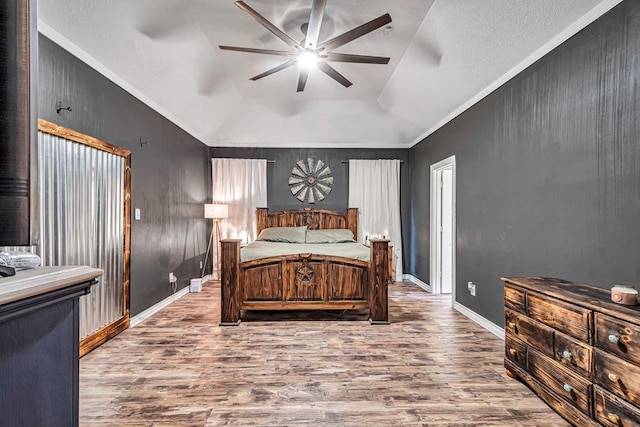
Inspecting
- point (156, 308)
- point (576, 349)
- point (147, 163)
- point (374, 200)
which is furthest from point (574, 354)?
point (374, 200)

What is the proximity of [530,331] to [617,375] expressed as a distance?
0.59m

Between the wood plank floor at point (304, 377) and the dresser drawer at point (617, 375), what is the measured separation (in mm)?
472

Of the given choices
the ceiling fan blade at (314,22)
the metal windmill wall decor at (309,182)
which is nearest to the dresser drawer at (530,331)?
the ceiling fan blade at (314,22)

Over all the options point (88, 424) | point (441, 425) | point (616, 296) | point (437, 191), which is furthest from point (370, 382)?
point (437, 191)

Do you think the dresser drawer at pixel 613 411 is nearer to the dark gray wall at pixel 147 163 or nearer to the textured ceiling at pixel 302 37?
the textured ceiling at pixel 302 37

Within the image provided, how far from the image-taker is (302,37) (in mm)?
3398

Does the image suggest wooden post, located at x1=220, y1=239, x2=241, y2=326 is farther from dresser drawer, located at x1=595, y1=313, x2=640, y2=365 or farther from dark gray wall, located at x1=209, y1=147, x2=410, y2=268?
dresser drawer, located at x1=595, y1=313, x2=640, y2=365

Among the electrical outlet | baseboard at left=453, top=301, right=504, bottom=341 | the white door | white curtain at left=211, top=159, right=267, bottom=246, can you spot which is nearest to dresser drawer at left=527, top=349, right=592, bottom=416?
baseboard at left=453, top=301, right=504, bottom=341

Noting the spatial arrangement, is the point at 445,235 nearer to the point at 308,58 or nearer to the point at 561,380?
the point at 561,380

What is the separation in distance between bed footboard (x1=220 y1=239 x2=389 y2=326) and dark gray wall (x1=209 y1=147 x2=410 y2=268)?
2379 millimetres

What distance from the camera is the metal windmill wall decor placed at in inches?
238

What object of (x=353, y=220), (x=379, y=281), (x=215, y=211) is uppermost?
(x=215, y=211)

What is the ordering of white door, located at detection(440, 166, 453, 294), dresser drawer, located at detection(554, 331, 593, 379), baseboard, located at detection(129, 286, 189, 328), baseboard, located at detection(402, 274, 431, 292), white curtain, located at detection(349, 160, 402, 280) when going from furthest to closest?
1. white curtain, located at detection(349, 160, 402, 280)
2. baseboard, located at detection(402, 274, 431, 292)
3. white door, located at detection(440, 166, 453, 294)
4. baseboard, located at detection(129, 286, 189, 328)
5. dresser drawer, located at detection(554, 331, 593, 379)

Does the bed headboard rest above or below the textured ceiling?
below
